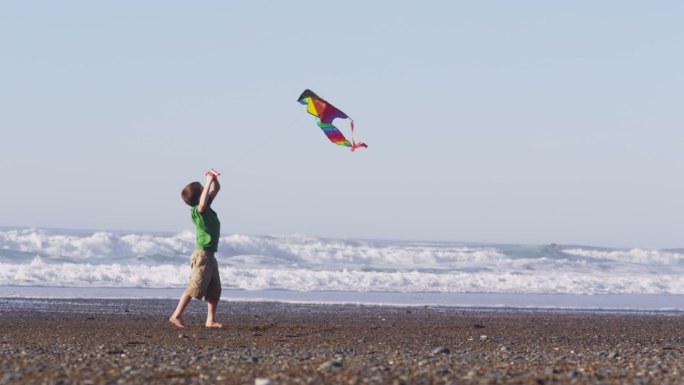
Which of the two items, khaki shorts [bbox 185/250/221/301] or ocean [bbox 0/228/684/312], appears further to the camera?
→ ocean [bbox 0/228/684/312]

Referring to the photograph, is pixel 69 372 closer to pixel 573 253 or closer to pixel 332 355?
pixel 332 355

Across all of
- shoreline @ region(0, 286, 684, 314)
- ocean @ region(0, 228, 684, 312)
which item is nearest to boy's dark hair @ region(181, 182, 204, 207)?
shoreline @ region(0, 286, 684, 314)

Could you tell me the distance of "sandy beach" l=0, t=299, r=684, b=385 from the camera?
24.3 feet

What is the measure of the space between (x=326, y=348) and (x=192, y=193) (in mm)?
2533

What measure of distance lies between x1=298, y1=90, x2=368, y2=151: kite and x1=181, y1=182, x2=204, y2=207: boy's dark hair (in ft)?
6.51

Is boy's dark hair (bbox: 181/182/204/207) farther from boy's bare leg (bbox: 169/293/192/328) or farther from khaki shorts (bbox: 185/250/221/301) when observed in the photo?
boy's bare leg (bbox: 169/293/192/328)

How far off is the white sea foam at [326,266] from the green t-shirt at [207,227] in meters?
12.1

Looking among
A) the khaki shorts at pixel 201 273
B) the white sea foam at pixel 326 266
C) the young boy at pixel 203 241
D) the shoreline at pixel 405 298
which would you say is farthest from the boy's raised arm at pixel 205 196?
the white sea foam at pixel 326 266

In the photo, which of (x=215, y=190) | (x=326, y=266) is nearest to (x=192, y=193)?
(x=215, y=190)

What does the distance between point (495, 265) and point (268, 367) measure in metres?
30.2

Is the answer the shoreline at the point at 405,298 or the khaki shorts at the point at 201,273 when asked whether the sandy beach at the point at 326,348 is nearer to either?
the khaki shorts at the point at 201,273

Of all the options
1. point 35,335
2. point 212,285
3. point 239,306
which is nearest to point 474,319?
point 239,306

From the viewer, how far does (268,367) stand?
788 centimetres

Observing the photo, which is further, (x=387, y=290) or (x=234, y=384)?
(x=387, y=290)
